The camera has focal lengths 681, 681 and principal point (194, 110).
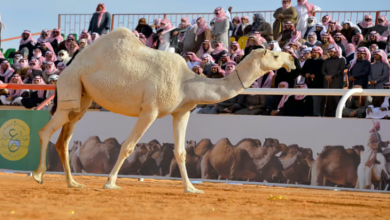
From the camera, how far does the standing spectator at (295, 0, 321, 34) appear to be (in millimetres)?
23066

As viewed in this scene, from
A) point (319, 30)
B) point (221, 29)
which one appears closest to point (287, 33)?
point (319, 30)

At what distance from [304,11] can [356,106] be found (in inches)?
374

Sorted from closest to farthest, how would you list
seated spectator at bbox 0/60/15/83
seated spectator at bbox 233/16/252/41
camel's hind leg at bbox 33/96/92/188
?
camel's hind leg at bbox 33/96/92/188
seated spectator at bbox 0/60/15/83
seated spectator at bbox 233/16/252/41

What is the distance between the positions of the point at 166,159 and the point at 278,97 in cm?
302

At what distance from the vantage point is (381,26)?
2139cm

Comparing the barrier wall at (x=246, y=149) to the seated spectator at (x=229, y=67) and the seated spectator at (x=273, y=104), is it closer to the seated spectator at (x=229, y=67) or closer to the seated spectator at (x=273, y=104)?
the seated spectator at (x=273, y=104)

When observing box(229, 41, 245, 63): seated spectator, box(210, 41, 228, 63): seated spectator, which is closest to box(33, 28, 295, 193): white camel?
box(229, 41, 245, 63): seated spectator

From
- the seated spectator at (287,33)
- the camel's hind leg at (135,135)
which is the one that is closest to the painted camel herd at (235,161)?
the camel's hind leg at (135,135)

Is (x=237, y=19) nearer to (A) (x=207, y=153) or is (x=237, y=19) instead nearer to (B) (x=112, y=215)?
(A) (x=207, y=153)

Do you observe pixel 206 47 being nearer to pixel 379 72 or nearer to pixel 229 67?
pixel 229 67

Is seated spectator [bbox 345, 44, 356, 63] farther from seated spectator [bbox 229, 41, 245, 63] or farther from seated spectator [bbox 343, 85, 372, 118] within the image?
seated spectator [bbox 343, 85, 372, 118]

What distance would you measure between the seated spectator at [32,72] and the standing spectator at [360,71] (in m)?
10.2

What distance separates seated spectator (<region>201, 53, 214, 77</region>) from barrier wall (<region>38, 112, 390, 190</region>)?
16.8ft

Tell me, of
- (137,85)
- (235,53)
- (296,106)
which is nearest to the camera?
(137,85)
